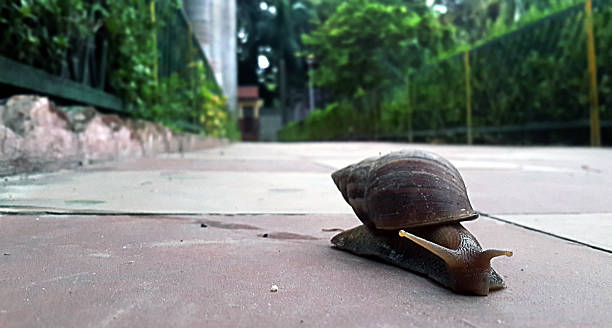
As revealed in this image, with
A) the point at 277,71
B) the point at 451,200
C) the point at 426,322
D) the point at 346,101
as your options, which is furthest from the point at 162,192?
the point at 277,71

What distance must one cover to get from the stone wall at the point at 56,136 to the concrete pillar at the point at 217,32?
8705mm

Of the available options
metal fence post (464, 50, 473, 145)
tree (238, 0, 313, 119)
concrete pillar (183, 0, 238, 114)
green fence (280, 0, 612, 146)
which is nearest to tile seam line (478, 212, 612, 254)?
green fence (280, 0, 612, 146)

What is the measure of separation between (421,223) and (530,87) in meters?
7.79

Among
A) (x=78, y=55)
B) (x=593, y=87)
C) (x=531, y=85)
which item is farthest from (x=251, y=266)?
(x=531, y=85)

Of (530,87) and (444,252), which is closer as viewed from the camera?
(444,252)

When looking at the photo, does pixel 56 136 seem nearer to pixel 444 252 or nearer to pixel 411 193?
pixel 411 193

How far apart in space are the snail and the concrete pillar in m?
11.5

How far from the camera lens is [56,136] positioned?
252cm

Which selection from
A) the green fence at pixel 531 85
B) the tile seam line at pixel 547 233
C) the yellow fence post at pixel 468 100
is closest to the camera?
the tile seam line at pixel 547 233

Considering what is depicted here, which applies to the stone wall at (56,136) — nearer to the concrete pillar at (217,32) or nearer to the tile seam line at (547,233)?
the tile seam line at (547,233)

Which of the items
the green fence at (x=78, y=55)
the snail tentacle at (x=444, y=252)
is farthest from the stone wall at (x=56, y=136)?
the snail tentacle at (x=444, y=252)

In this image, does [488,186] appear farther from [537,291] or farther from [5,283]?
[5,283]

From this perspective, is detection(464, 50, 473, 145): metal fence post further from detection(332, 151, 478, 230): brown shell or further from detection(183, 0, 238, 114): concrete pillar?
detection(332, 151, 478, 230): brown shell

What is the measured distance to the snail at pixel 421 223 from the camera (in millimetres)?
897
